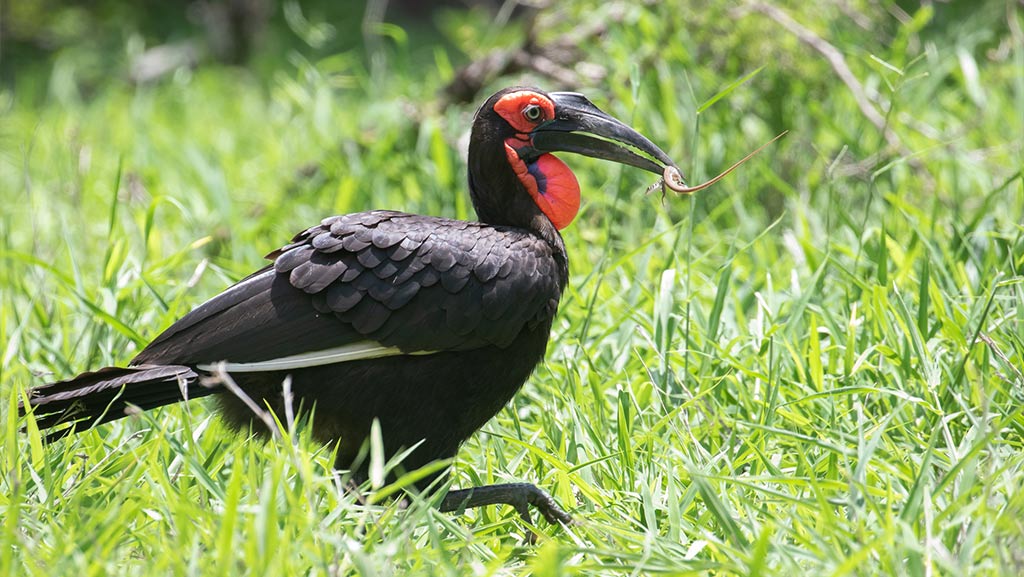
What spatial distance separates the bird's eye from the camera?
2.85 m

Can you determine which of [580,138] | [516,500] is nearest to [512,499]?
[516,500]

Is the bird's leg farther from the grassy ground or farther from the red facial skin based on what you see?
the red facial skin

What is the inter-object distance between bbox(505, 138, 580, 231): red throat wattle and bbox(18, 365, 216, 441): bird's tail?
3.04ft

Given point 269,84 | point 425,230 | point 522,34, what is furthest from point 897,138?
point 269,84

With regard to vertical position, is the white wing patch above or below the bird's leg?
above

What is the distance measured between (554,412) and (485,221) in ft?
1.69

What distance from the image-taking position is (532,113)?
113 inches

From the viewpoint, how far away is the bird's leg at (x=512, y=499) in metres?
2.42

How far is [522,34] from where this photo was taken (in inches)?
202

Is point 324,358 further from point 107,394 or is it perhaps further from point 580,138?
point 580,138

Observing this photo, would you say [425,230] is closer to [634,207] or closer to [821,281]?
[821,281]

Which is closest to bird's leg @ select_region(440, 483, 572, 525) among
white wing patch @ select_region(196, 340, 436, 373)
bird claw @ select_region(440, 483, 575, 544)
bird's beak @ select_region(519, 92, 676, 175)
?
bird claw @ select_region(440, 483, 575, 544)

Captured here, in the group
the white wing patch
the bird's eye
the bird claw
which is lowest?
the bird claw

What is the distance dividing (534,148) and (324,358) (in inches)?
30.5
